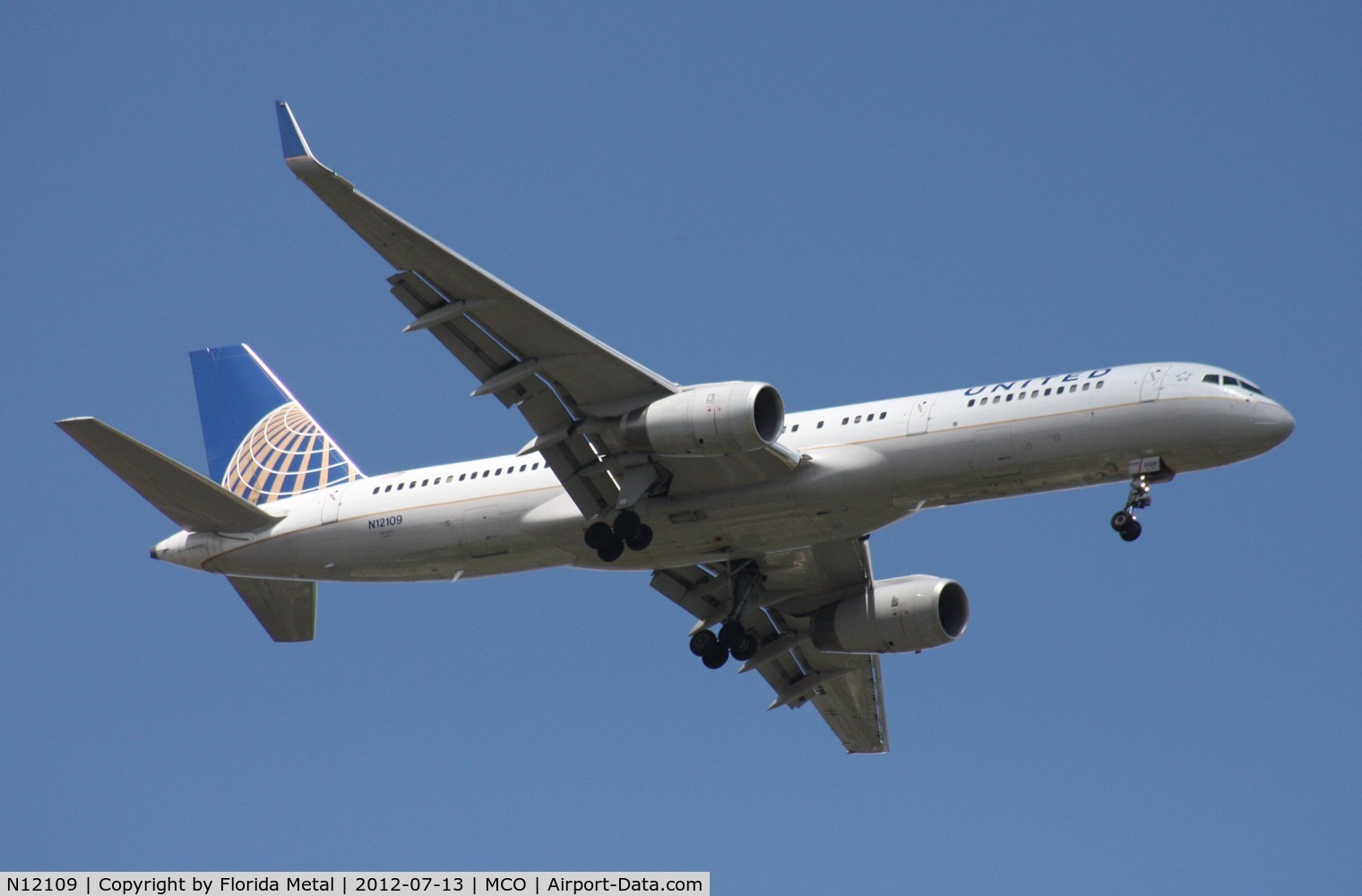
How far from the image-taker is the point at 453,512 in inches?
1425

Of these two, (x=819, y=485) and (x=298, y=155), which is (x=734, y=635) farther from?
(x=298, y=155)

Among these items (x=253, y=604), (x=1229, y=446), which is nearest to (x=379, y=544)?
(x=253, y=604)

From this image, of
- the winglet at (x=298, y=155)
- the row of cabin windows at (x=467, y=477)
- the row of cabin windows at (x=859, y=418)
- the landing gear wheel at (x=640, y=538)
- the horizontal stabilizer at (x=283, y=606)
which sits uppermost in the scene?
the winglet at (x=298, y=155)

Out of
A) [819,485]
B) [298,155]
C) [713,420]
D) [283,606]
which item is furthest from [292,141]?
[283,606]

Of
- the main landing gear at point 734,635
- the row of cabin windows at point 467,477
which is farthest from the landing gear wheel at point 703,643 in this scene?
the row of cabin windows at point 467,477

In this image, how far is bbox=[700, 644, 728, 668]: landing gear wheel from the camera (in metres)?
38.8

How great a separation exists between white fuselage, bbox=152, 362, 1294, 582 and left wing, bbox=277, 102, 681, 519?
1.31 m

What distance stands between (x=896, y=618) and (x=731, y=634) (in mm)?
3581

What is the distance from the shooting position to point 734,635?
38.7 meters

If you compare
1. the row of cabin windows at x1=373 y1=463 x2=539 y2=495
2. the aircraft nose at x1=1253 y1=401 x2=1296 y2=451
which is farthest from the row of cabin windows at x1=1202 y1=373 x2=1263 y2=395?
the row of cabin windows at x1=373 y1=463 x2=539 y2=495

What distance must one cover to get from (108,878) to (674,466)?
12.4 m

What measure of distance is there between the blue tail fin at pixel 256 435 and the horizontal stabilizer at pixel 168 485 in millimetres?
2348

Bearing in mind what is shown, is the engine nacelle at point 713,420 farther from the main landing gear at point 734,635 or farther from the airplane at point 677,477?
the main landing gear at point 734,635

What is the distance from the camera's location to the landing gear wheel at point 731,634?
127 feet
